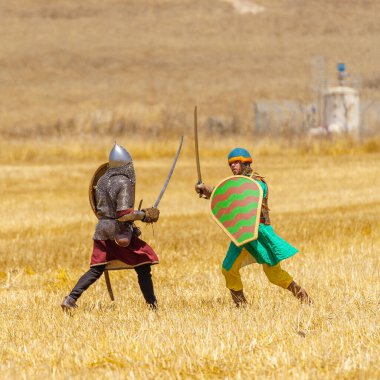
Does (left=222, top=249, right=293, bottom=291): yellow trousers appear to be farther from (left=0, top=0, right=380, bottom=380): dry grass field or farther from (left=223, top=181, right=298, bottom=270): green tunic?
(left=0, top=0, right=380, bottom=380): dry grass field

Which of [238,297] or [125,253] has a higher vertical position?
[125,253]

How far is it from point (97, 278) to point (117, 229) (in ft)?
1.71

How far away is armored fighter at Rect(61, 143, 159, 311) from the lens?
28.0ft

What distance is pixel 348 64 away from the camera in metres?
99.0

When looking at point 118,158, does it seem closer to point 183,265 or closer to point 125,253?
point 125,253

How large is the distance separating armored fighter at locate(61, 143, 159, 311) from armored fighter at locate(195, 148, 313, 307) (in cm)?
59

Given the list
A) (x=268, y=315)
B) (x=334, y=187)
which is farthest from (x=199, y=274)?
(x=334, y=187)

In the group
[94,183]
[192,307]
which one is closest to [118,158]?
[94,183]

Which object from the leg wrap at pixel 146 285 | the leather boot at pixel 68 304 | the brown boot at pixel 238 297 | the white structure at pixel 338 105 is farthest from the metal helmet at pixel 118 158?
the white structure at pixel 338 105

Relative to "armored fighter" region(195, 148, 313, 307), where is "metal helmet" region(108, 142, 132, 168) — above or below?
above

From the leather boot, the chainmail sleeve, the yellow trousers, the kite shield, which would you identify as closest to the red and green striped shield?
the yellow trousers

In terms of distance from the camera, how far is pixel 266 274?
28.8 ft

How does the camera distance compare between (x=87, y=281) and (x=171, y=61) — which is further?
(x=171, y=61)

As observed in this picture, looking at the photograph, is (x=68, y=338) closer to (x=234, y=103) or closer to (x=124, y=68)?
(x=234, y=103)
